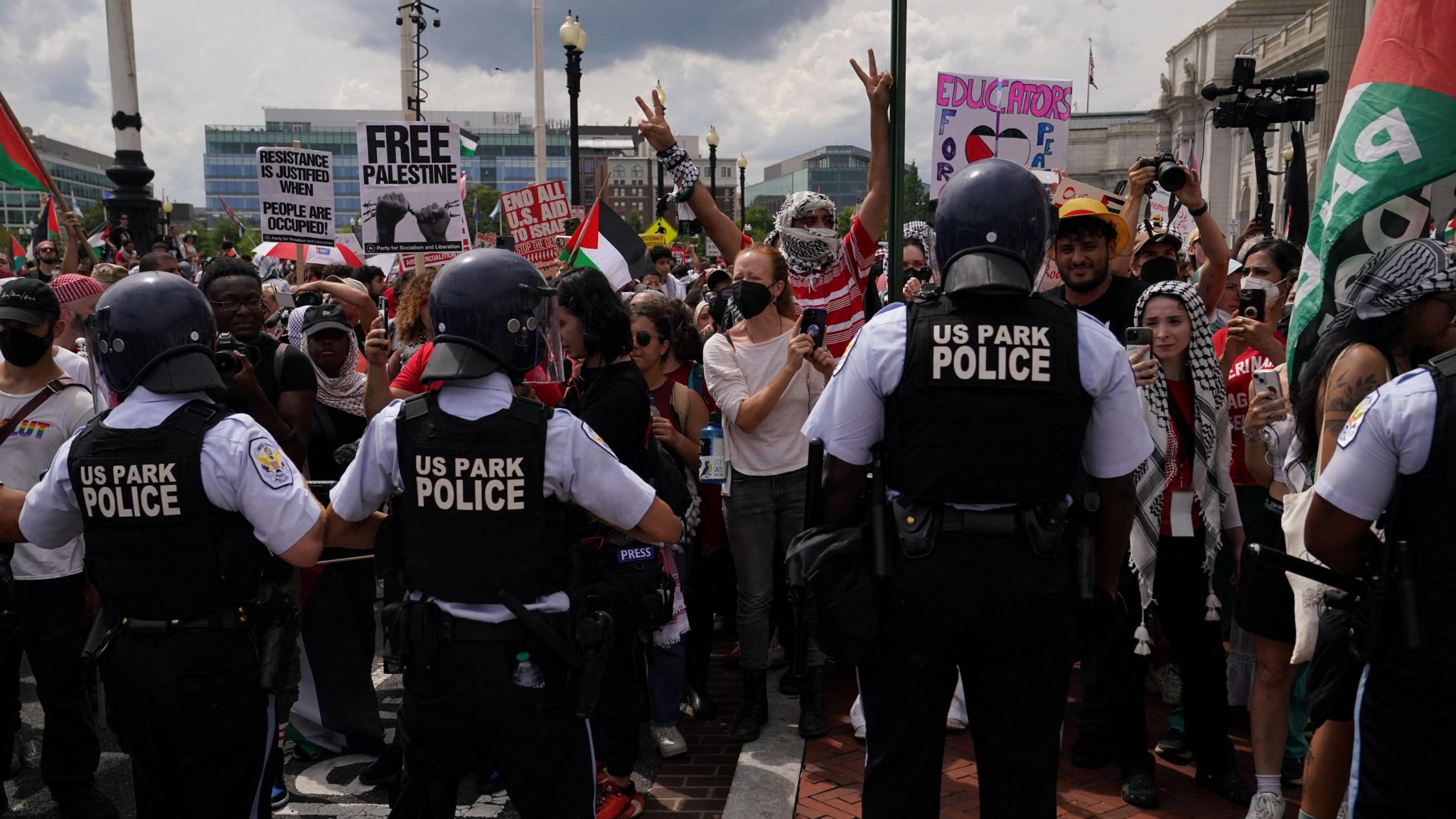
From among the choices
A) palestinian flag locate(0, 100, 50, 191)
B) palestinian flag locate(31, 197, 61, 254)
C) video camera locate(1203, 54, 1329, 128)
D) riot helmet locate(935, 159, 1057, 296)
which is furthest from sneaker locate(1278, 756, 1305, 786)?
palestinian flag locate(31, 197, 61, 254)

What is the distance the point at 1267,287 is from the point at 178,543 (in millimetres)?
5327

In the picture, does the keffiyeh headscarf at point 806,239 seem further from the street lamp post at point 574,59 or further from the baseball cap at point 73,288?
the street lamp post at point 574,59

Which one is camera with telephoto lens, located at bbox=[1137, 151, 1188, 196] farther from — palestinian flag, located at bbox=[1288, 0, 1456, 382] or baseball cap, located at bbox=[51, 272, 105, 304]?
baseball cap, located at bbox=[51, 272, 105, 304]

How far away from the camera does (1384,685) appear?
279cm

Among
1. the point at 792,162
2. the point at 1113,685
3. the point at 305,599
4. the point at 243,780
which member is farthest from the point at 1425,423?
the point at 792,162

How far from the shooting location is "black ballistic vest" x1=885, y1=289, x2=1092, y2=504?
9.55 feet

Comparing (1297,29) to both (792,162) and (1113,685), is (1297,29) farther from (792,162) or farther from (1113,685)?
(792,162)

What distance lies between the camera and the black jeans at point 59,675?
446cm

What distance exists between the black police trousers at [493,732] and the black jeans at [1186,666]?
2.55 meters

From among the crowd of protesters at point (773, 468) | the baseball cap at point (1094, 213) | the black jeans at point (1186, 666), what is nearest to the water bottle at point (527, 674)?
the crowd of protesters at point (773, 468)

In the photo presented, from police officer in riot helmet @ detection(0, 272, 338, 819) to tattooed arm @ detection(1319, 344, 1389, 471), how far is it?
311 cm

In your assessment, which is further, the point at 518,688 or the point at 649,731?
the point at 649,731

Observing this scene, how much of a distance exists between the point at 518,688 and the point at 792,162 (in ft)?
622

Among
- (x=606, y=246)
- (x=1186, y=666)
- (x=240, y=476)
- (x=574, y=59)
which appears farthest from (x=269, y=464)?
(x=574, y=59)
